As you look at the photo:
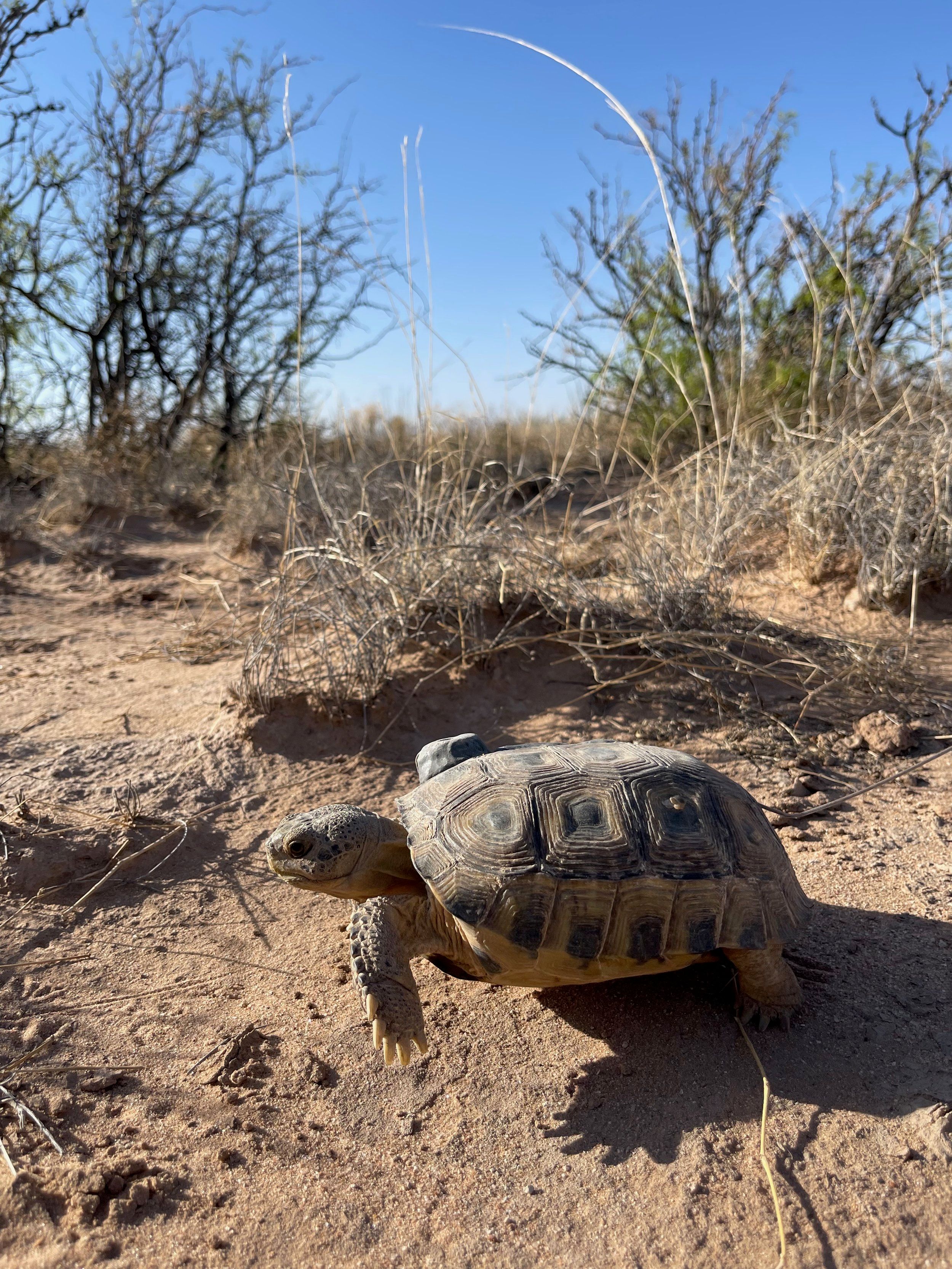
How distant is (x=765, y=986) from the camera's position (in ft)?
7.04

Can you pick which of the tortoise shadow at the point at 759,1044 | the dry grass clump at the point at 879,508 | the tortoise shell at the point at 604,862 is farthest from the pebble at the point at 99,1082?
the dry grass clump at the point at 879,508

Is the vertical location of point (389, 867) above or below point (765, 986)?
above

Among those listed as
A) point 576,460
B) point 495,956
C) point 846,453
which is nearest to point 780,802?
point 495,956

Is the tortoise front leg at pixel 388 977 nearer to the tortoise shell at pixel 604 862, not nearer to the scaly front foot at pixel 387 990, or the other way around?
the scaly front foot at pixel 387 990

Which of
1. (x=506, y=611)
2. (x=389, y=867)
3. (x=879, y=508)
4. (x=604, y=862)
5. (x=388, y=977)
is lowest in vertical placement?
(x=388, y=977)

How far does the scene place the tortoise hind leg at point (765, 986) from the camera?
83.7 inches

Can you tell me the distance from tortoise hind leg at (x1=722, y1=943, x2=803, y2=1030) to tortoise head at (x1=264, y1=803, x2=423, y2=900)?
93cm

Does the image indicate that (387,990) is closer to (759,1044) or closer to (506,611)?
(759,1044)

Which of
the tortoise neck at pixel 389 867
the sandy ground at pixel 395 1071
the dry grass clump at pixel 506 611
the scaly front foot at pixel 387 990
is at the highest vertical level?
the dry grass clump at pixel 506 611

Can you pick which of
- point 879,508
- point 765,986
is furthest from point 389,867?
point 879,508

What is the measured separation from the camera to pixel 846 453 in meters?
5.06

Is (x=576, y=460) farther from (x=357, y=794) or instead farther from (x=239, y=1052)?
(x=239, y=1052)

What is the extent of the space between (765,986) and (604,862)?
1.89 feet

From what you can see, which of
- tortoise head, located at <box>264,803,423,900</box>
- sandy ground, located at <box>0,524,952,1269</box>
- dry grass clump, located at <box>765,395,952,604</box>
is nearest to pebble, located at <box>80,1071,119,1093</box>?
sandy ground, located at <box>0,524,952,1269</box>
